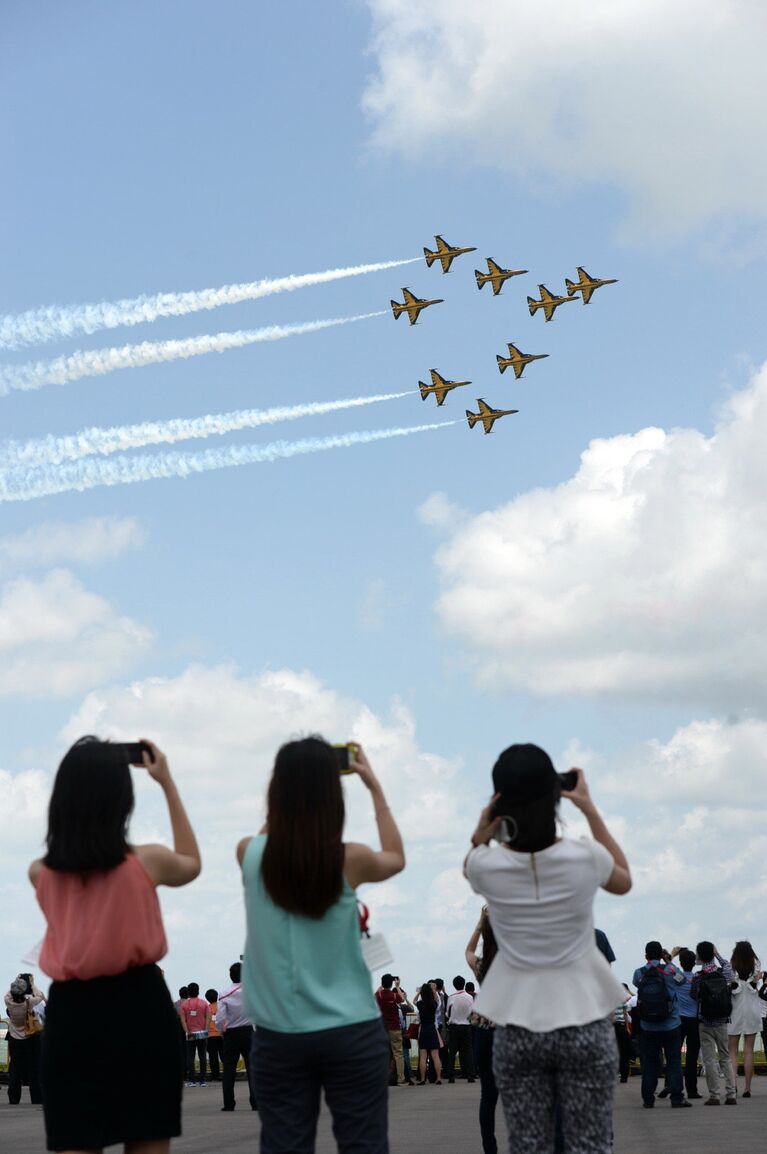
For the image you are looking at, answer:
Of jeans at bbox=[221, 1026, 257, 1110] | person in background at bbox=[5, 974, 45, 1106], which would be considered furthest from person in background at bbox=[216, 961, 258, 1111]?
person in background at bbox=[5, 974, 45, 1106]

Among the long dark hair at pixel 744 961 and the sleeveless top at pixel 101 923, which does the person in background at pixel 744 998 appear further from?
the sleeveless top at pixel 101 923

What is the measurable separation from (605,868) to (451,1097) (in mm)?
18509

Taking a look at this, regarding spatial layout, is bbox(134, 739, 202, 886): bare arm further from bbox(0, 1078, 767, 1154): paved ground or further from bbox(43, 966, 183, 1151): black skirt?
bbox(0, 1078, 767, 1154): paved ground

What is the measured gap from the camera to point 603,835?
5.11m

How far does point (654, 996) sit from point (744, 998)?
279 centimetres

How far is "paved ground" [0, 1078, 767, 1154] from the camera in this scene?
43.4ft

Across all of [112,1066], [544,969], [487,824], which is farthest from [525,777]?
[112,1066]

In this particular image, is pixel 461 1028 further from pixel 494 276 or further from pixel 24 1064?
pixel 494 276

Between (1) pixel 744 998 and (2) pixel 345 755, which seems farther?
(1) pixel 744 998

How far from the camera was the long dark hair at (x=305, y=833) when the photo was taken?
4887 millimetres

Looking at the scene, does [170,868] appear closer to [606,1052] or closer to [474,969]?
[606,1052]

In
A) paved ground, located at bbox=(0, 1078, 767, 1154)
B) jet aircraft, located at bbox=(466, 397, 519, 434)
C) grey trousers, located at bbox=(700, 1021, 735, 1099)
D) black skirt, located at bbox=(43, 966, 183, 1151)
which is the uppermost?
jet aircraft, located at bbox=(466, 397, 519, 434)

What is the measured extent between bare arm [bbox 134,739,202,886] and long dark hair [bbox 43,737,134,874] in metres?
0.09

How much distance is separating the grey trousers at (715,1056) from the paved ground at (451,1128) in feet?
1.00
